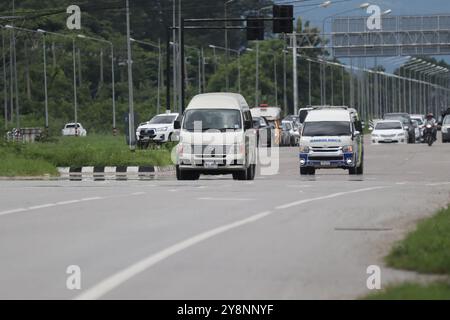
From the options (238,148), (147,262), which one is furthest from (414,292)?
(238,148)

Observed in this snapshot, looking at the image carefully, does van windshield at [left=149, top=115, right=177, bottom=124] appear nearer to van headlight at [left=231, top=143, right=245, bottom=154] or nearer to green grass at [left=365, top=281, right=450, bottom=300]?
van headlight at [left=231, top=143, right=245, bottom=154]

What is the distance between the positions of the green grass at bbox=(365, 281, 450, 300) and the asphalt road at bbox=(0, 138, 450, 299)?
0.35 metres

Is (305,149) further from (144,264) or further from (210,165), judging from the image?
(144,264)

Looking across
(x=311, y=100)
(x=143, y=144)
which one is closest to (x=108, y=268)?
(x=143, y=144)

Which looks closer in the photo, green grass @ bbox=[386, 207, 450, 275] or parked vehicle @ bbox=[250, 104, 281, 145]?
green grass @ bbox=[386, 207, 450, 275]

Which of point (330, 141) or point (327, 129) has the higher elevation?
point (327, 129)

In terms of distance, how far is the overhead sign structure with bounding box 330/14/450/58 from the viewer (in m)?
130

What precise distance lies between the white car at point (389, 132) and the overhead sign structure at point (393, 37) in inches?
1758

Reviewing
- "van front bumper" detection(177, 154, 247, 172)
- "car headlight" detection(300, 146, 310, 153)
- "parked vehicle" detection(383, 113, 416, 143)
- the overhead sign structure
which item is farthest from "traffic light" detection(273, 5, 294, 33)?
the overhead sign structure

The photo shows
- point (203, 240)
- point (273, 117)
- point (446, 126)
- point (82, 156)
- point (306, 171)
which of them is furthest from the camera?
point (273, 117)

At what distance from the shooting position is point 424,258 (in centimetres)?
1489

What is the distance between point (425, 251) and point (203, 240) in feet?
9.79

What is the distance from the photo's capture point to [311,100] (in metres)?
162

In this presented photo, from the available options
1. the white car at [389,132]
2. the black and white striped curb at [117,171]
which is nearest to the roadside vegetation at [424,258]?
the black and white striped curb at [117,171]
